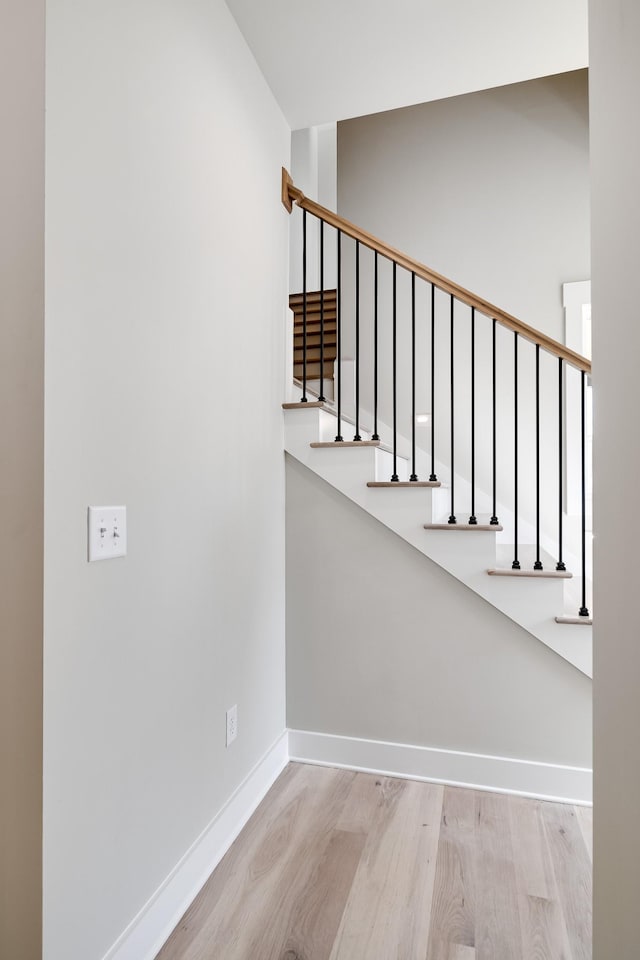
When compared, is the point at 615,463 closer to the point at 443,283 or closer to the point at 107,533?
the point at 107,533

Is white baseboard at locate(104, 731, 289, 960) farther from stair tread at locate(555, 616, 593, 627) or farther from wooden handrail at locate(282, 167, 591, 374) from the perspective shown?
wooden handrail at locate(282, 167, 591, 374)

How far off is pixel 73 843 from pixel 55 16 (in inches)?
65.5

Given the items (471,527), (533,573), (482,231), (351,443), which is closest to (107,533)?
(351,443)

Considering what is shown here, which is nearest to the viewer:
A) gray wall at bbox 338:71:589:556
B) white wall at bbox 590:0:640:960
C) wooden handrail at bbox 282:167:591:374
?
white wall at bbox 590:0:640:960

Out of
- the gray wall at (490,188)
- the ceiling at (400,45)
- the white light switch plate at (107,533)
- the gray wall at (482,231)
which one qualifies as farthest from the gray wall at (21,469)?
the gray wall at (490,188)

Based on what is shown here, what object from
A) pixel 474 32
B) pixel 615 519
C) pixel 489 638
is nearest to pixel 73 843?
pixel 615 519

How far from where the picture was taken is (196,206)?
1703 mm

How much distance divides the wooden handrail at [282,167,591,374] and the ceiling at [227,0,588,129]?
1.31 ft

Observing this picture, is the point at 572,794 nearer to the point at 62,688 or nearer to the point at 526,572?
the point at 526,572

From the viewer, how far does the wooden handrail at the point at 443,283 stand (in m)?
2.21

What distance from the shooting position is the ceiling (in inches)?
76.3

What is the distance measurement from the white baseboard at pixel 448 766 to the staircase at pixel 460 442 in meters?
0.44

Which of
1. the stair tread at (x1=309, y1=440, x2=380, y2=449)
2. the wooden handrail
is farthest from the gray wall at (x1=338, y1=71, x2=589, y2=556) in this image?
the wooden handrail

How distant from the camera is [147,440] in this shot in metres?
1.44
